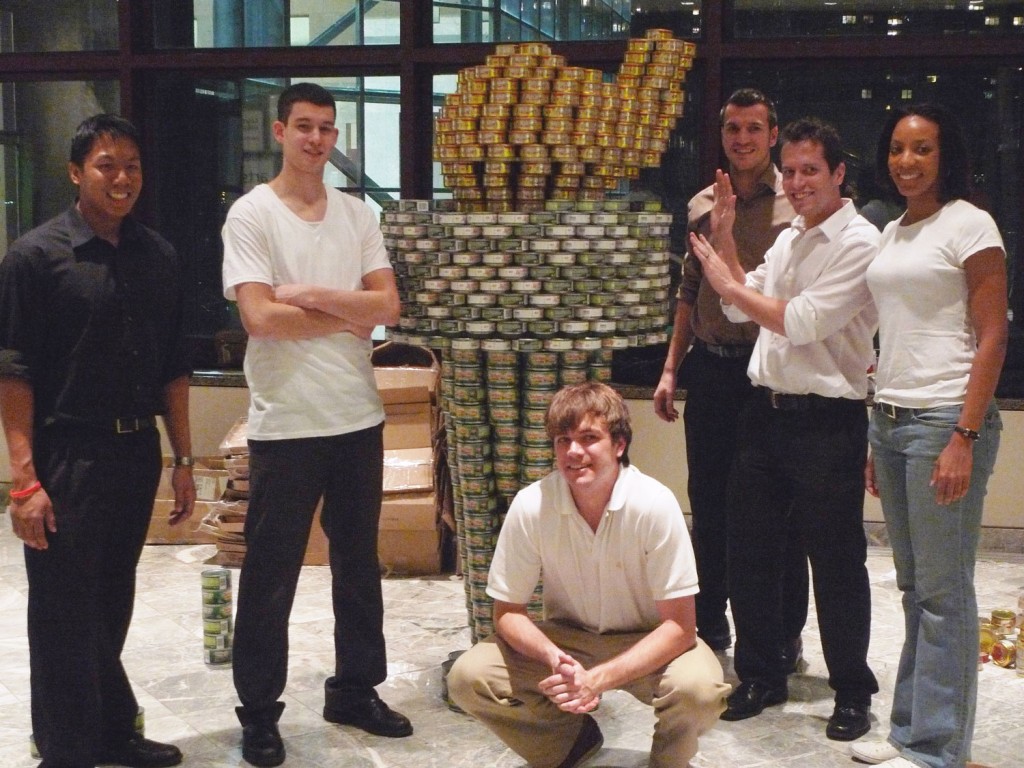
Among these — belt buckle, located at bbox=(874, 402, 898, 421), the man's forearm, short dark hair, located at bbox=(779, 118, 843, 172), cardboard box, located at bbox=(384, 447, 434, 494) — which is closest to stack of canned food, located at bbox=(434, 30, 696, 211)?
short dark hair, located at bbox=(779, 118, 843, 172)

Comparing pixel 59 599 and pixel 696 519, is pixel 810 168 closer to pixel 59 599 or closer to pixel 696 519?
pixel 696 519

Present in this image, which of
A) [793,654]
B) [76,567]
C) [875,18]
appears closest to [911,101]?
[875,18]

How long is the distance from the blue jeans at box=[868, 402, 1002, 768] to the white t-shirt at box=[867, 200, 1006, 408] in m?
0.06

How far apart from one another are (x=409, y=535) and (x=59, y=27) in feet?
10.2

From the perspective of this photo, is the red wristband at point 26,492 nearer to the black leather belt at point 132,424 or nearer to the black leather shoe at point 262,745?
the black leather belt at point 132,424

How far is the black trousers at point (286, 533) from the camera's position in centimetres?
329

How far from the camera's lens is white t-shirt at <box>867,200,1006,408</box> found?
2.83m

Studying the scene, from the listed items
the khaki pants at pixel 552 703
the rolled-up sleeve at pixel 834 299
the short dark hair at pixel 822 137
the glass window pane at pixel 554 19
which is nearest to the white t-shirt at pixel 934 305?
the rolled-up sleeve at pixel 834 299

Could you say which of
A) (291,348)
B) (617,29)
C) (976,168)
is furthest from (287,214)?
(976,168)

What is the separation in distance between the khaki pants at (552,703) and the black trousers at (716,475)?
33.7 inches

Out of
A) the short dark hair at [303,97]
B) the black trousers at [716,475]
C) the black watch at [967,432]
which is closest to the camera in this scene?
the black watch at [967,432]

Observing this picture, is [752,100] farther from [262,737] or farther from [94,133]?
[262,737]

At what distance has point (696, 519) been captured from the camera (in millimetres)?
4000

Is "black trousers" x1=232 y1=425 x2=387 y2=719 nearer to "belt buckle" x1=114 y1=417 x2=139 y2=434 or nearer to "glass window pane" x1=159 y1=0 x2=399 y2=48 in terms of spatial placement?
"belt buckle" x1=114 y1=417 x2=139 y2=434
